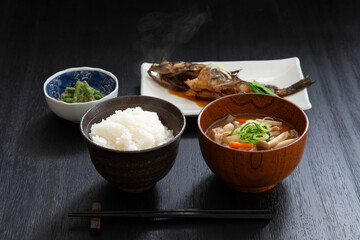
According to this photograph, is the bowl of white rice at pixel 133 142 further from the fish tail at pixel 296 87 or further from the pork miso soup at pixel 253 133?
the fish tail at pixel 296 87

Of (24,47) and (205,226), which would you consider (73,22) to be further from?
(205,226)

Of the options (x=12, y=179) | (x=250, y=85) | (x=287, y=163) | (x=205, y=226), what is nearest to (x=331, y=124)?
(x=250, y=85)

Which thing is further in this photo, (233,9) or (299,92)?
(233,9)

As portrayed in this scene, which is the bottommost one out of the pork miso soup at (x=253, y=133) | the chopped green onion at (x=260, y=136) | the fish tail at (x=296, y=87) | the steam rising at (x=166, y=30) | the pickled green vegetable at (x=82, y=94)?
the steam rising at (x=166, y=30)

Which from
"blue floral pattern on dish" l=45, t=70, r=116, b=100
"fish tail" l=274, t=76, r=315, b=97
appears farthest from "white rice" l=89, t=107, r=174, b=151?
"fish tail" l=274, t=76, r=315, b=97

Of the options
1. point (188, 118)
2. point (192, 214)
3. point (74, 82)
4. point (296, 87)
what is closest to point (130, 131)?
point (192, 214)

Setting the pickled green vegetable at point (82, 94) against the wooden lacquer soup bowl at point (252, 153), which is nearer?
the wooden lacquer soup bowl at point (252, 153)

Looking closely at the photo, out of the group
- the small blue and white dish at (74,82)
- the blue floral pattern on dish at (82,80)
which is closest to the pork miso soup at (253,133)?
the small blue and white dish at (74,82)
